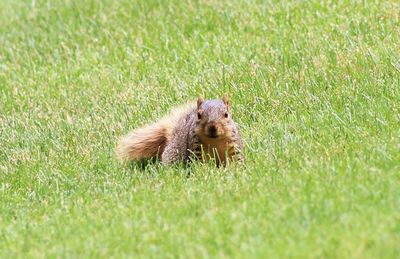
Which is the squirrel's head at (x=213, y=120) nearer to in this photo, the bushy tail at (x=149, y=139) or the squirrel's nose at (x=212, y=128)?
the squirrel's nose at (x=212, y=128)

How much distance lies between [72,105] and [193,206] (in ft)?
11.6

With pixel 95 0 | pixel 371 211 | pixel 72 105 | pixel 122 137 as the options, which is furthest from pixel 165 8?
pixel 371 211

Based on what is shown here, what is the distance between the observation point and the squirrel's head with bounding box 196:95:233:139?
22.5 ft

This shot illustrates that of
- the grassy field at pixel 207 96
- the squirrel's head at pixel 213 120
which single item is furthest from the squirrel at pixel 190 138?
the grassy field at pixel 207 96

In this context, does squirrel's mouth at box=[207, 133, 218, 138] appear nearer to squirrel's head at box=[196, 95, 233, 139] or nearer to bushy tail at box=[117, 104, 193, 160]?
squirrel's head at box=[196, 95, 233, 139]

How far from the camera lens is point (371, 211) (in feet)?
16.7

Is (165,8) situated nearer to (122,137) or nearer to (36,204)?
(122,137)

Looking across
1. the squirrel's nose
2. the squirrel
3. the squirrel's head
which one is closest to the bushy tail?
the squirrel

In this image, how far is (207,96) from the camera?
27.7 feet

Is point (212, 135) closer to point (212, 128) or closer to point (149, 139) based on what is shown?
point (212, 128)

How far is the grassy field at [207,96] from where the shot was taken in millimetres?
5223

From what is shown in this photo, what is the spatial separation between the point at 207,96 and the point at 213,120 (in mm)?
1612

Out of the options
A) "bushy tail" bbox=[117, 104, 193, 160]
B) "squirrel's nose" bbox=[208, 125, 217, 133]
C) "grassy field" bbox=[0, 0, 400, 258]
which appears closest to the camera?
"grassy field" bbox=[0, 0, 400, 258]

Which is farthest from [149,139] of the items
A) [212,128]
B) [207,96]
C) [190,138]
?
[212,128]
